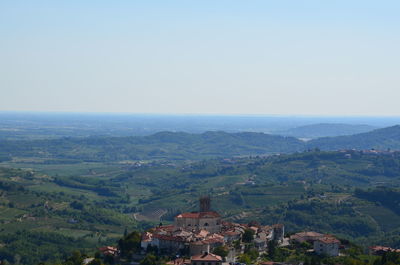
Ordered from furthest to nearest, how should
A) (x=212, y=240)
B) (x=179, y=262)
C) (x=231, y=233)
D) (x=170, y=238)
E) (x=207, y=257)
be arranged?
(x=231, y=233) < (x=170, y=238) < (x=212, y=240) < (x=179, y=262) < (x=207, y=257)

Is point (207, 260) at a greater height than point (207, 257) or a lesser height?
lesser

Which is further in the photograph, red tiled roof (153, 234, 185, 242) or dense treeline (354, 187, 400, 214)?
dense treeline (354, 187, 400, 214)

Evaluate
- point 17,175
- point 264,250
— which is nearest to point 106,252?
point 264,250

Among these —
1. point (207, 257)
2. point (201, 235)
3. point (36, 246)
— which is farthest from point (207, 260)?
point (36, 246)

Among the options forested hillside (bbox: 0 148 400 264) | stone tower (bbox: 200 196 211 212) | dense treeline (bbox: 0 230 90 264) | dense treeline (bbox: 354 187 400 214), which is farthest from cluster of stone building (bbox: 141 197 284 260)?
dense treeline (bbox: 354 187 400 214)

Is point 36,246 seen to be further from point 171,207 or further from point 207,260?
point 207,260

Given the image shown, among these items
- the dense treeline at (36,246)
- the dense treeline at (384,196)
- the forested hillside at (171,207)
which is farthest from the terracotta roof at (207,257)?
the dense treeline at (384,196)

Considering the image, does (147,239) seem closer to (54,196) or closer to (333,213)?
(333,213)

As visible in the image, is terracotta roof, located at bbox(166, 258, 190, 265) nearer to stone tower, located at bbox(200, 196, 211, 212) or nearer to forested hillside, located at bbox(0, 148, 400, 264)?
stone tower, located at bbox(200, 196, 211, 212)

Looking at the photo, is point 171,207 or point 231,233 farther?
point 171,207

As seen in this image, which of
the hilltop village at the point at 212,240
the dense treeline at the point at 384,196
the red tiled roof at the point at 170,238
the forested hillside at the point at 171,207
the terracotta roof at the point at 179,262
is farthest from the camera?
the dense treeline at the point at 384,196

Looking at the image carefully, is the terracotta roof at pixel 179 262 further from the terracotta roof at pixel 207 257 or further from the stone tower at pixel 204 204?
the stone tower at pixel 204 204
